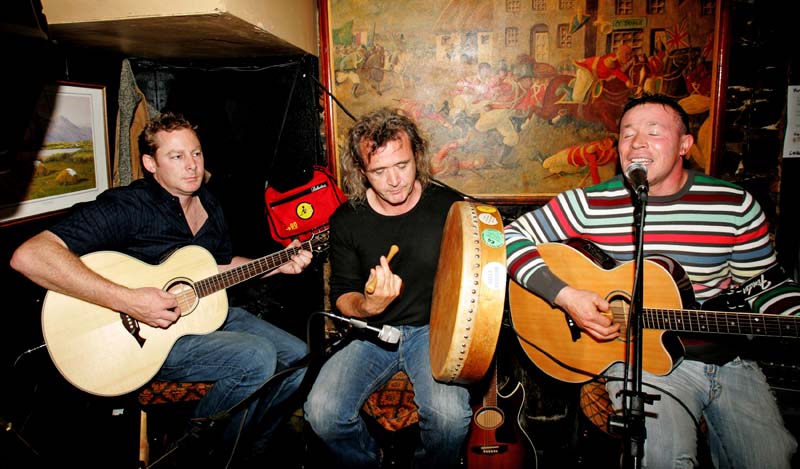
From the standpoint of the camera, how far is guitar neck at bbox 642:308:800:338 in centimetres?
183

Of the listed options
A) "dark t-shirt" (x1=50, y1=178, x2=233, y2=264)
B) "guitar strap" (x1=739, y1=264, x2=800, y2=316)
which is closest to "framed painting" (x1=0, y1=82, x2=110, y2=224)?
"dark t-shirt" (x1=50, y1=178, x2=233, y2=264)

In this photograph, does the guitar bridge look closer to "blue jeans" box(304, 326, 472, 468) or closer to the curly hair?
"blue jeans" box(304, 326, 472, 468)

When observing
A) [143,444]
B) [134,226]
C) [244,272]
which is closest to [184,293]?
[244,272]

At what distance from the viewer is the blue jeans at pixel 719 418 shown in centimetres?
176

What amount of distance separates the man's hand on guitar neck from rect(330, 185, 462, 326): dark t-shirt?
2.43 feet

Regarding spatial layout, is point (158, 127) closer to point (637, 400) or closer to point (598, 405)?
point (637, 400)

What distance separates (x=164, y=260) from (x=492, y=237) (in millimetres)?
2103

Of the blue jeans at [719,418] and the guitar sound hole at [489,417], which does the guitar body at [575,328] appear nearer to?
the blue jeans at [719,418]

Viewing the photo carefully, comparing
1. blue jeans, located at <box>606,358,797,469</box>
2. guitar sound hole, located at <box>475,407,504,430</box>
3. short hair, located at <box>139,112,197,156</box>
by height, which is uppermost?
short hair, located at <box>139,112,197,156</box>

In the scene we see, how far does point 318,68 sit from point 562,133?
2.03 m

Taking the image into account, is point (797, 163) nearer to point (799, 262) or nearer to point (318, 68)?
point (799, 262)

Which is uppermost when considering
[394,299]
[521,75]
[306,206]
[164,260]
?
[521,75]

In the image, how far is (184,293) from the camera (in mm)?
2566

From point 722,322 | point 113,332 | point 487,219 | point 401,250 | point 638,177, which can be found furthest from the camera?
point 401,250
